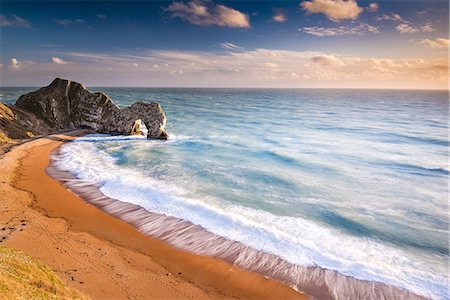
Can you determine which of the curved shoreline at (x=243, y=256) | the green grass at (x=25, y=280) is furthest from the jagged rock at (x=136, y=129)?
the green grass at (x=25, y=280)

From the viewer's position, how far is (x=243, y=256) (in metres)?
10.9

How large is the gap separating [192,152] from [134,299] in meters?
19.7

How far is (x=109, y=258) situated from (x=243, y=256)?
4887mm

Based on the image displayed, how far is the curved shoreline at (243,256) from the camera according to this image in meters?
9.27

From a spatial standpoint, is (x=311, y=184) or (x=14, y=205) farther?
(x=311, y=184)

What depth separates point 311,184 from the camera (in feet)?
62.8

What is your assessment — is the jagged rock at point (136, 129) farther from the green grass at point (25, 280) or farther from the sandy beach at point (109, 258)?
the green grass at point (25, 280)

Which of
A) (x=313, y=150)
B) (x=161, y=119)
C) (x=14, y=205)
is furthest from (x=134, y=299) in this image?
(x=161, y=119)

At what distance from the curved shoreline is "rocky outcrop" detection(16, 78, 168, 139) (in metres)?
18.9

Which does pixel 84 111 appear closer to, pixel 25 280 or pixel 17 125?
pixel 17 125

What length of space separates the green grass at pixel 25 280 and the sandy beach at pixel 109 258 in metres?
2.99

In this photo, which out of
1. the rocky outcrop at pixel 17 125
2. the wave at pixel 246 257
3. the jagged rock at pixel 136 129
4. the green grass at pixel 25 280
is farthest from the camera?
the jagged rock at pixel 136 129

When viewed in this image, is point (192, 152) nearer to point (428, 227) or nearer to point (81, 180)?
point (81, 180)

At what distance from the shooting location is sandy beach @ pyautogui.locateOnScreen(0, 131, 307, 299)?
28.9 feet
